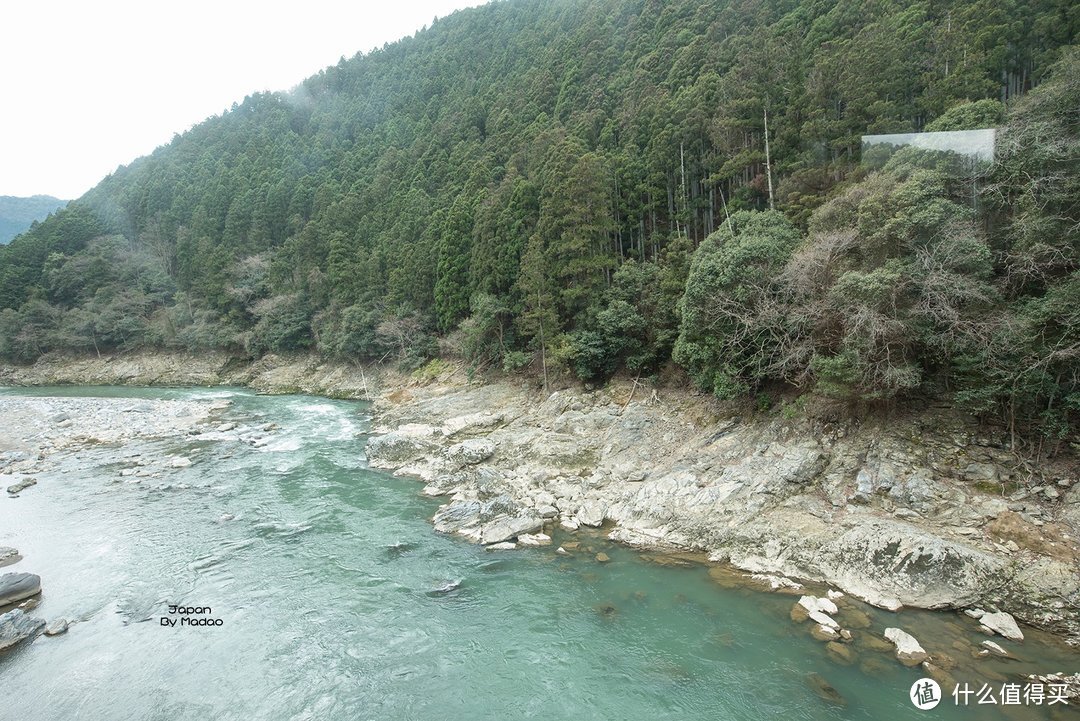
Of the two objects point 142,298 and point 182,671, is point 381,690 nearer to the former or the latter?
point 182,671

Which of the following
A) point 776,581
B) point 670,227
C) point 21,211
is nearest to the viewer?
point 776,581

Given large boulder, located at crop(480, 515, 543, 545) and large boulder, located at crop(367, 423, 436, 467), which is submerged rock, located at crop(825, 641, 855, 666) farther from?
large boulder, located at crop(367, 423, 436, 467)

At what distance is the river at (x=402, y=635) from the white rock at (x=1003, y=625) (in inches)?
7.0

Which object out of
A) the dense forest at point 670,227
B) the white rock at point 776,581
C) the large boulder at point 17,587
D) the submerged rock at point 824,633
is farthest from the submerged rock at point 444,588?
the dense forest at point 670,227

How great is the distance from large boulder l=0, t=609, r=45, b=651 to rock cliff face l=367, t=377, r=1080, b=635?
7.54m

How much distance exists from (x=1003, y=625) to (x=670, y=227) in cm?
1886

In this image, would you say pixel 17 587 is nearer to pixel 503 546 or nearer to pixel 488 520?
pixel 488 520

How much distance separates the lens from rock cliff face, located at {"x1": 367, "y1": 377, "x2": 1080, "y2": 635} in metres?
8.46

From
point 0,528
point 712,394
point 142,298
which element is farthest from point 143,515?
point 142,298

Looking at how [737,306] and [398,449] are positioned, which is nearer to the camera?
[737,306]

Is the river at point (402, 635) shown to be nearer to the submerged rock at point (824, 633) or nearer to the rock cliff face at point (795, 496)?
the submerged rock at point (824, 633)

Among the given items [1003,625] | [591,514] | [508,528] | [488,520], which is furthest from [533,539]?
[1003,625]

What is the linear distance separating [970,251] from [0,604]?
20.0 meters

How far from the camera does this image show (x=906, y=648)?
7.37m
